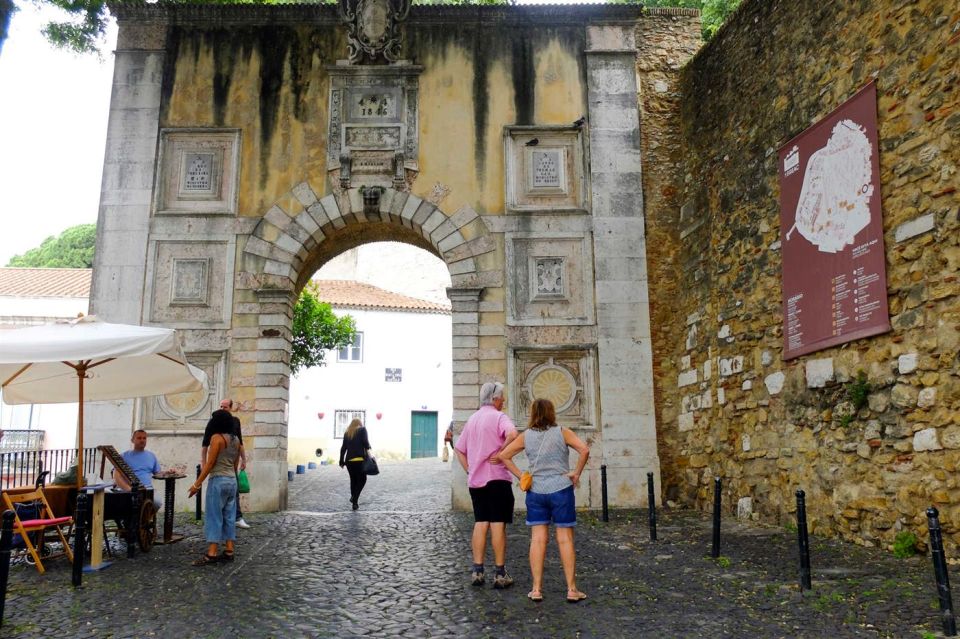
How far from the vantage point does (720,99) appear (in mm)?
10500

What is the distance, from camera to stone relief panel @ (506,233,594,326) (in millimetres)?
A: 11492

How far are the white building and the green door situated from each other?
0.04 m

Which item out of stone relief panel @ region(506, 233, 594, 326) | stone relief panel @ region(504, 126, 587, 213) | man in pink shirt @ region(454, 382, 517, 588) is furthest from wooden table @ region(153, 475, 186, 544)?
stone relief panel @ region(504, 126, 587, 213)

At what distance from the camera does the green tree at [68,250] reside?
3956 cm

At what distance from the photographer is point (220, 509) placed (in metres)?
6.92

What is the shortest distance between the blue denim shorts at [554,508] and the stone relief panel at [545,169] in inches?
277

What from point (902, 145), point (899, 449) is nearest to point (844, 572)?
point (899, 449)

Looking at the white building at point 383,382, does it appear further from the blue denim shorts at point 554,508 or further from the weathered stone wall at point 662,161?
the blue denim shorts at point 554,508

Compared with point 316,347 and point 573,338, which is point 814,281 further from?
point 316,347

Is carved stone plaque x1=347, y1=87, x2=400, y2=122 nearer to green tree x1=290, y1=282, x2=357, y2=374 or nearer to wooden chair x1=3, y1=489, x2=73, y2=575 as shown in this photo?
wooden chair x1=3, y1=489, x2=73, y2=575

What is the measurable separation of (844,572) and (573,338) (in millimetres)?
5817

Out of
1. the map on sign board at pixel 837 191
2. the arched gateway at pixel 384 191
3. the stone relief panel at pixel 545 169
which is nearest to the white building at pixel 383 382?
the arched gateway at pixel 384 191

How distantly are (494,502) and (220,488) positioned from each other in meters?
2.70

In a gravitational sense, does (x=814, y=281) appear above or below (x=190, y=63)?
below
